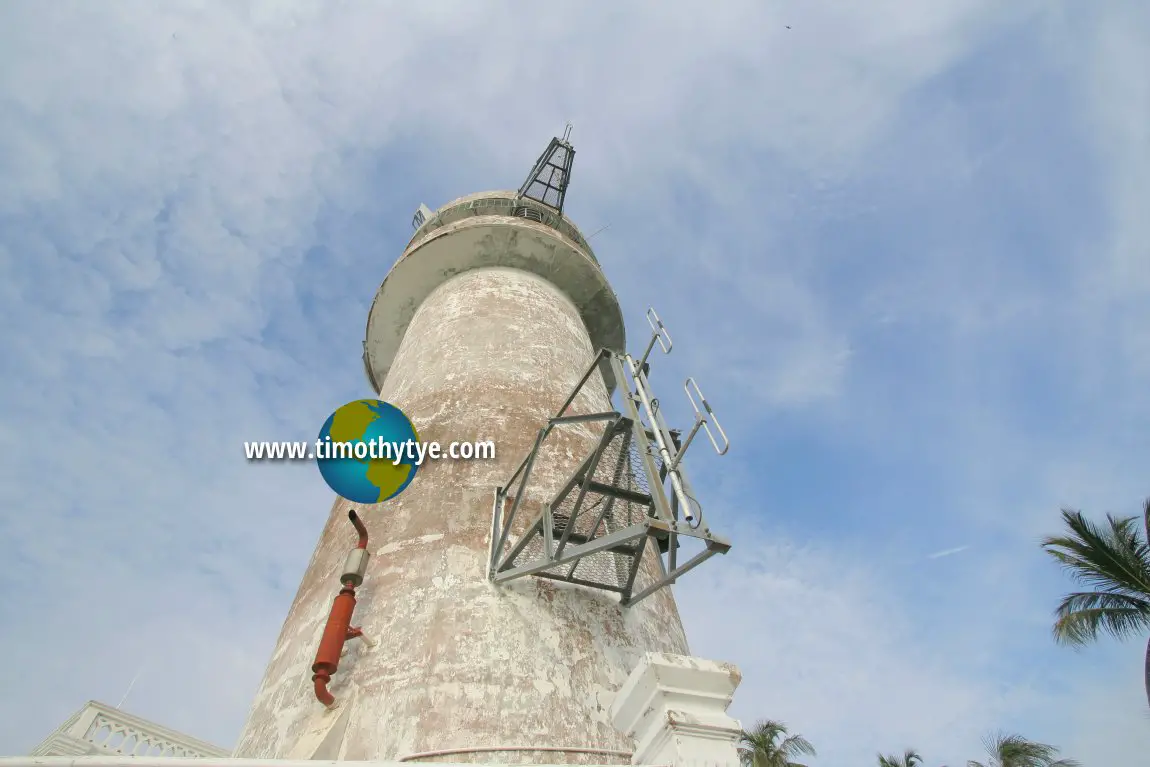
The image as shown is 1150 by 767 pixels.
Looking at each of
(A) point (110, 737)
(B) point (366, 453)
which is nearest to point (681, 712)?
A: (B) point (366, 453)

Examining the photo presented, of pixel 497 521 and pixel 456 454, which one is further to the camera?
pixel 456 454

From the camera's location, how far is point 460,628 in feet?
17.0

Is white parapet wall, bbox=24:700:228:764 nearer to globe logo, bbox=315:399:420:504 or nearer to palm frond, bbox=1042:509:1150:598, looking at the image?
globe logo, bbox=315:399:420:504

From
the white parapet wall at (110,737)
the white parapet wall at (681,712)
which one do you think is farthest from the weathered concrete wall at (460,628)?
the white parapet wall at (110,737)

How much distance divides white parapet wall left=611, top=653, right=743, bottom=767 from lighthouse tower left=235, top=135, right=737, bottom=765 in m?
0.13

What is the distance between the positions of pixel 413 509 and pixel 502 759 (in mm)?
2487

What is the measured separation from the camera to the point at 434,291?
10766 millimetres

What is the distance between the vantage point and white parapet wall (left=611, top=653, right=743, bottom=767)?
3295mm

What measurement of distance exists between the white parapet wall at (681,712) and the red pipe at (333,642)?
229 centimetres

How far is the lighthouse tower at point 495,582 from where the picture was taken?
470 cm

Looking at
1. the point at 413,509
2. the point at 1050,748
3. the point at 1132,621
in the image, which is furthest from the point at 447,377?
the point at 1050,748

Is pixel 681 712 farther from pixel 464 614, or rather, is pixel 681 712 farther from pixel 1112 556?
pixel 1112 556

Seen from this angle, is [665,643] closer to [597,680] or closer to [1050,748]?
[597,680]

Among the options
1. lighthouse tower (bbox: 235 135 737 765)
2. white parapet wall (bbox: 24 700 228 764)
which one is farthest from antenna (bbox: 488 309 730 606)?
white parapet wall (bbox: 24 700 228 764)
